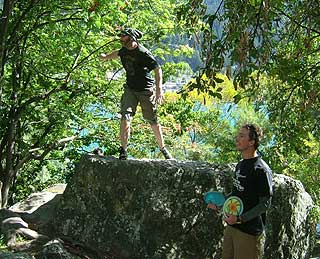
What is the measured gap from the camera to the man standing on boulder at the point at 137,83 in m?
6.83

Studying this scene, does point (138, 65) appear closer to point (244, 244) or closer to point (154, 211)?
point (154, 211)

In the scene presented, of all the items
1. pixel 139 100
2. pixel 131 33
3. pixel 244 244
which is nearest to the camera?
pixel 244 244

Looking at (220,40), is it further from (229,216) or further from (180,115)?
(180,115)

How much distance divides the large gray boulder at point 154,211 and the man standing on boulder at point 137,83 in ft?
1.62

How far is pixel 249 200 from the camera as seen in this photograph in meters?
4.29

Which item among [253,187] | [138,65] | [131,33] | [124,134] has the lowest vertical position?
[253,187]

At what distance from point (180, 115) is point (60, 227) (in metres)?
9.46

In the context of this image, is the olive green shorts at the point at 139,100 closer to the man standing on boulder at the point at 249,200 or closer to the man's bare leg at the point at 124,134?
the man's bare leg at the point at 124,134

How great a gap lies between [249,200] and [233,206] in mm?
154

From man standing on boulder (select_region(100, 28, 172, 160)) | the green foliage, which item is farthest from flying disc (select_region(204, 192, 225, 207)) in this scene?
the green foliage

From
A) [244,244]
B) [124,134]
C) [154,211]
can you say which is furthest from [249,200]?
[124,134]

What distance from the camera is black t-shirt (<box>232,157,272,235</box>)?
13.8 ft

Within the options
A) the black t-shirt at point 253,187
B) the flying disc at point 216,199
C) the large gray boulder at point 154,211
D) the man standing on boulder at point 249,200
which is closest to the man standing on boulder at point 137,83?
the large gray boulder at point 154,211

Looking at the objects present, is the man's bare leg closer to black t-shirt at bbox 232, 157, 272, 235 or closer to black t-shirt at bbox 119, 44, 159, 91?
black t-shirt at bbox 119, 44, 159, 91
